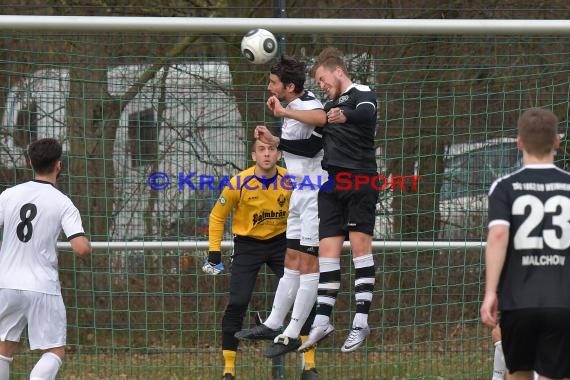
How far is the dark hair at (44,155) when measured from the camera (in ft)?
22.7

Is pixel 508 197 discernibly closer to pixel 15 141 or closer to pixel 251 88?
pixel 251 88

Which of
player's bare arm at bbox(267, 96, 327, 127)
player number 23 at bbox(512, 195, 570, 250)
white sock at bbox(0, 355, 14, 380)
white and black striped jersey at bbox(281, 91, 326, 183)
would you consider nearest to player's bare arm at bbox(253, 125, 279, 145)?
white and black striped jersey at bbox(281, 91, 326, 183)

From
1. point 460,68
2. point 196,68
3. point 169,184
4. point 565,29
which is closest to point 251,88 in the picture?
point 196,68

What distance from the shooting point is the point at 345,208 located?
7418 mm

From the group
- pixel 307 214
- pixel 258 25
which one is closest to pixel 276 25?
pixel 258 25

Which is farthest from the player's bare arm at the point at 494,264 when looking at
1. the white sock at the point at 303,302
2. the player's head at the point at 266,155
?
the player's head at the point at 266,155

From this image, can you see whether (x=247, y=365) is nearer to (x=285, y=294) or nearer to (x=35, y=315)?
(x=285, y=294)

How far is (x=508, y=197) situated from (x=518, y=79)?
400 centimetres

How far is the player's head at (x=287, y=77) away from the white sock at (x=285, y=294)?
1368 mm

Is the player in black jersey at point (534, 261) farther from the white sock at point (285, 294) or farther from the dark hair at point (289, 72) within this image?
the white sock at point (285, 294)

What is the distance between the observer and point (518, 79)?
9211 millimetres

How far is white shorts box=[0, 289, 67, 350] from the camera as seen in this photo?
691cm

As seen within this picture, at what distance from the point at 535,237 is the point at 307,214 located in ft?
8.15

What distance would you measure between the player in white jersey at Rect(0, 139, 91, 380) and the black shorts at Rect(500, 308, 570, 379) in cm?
291
